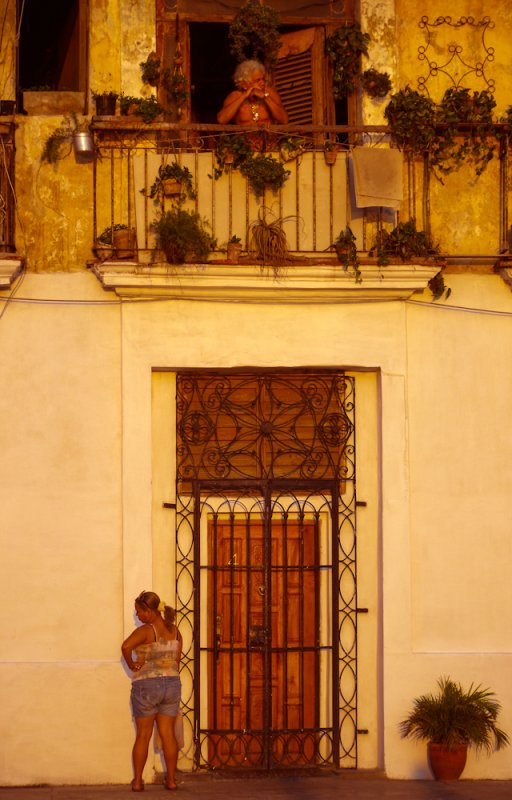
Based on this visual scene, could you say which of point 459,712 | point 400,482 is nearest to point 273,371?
point 400,482

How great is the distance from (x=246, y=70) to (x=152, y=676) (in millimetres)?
5328

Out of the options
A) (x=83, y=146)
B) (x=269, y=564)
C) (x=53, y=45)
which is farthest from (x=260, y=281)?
(x=53, y=45)

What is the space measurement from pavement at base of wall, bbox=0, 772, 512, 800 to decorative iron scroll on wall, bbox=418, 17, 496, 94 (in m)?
6.02

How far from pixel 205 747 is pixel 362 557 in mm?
2117

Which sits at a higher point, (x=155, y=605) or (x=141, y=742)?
(x=155, y=605)

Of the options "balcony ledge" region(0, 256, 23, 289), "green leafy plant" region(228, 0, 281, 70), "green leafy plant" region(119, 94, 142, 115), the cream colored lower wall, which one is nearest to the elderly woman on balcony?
"green leafy plant" region(228, 0, 281, 70)

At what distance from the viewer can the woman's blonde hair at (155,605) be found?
10617 mm

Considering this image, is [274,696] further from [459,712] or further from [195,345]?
[195,345]

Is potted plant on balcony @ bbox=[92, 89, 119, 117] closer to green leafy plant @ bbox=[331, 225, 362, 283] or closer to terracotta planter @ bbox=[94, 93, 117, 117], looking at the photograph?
terracotta planter @ bbox=[94, 93, 117, 117]

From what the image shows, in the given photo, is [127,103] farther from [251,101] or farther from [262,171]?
[262,171]

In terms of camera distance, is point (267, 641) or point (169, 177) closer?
point (169, 177)

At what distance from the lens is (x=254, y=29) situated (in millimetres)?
11883

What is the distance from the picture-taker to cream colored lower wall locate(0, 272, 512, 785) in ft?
36.7

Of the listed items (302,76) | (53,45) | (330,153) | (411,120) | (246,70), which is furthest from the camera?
(53,45)
